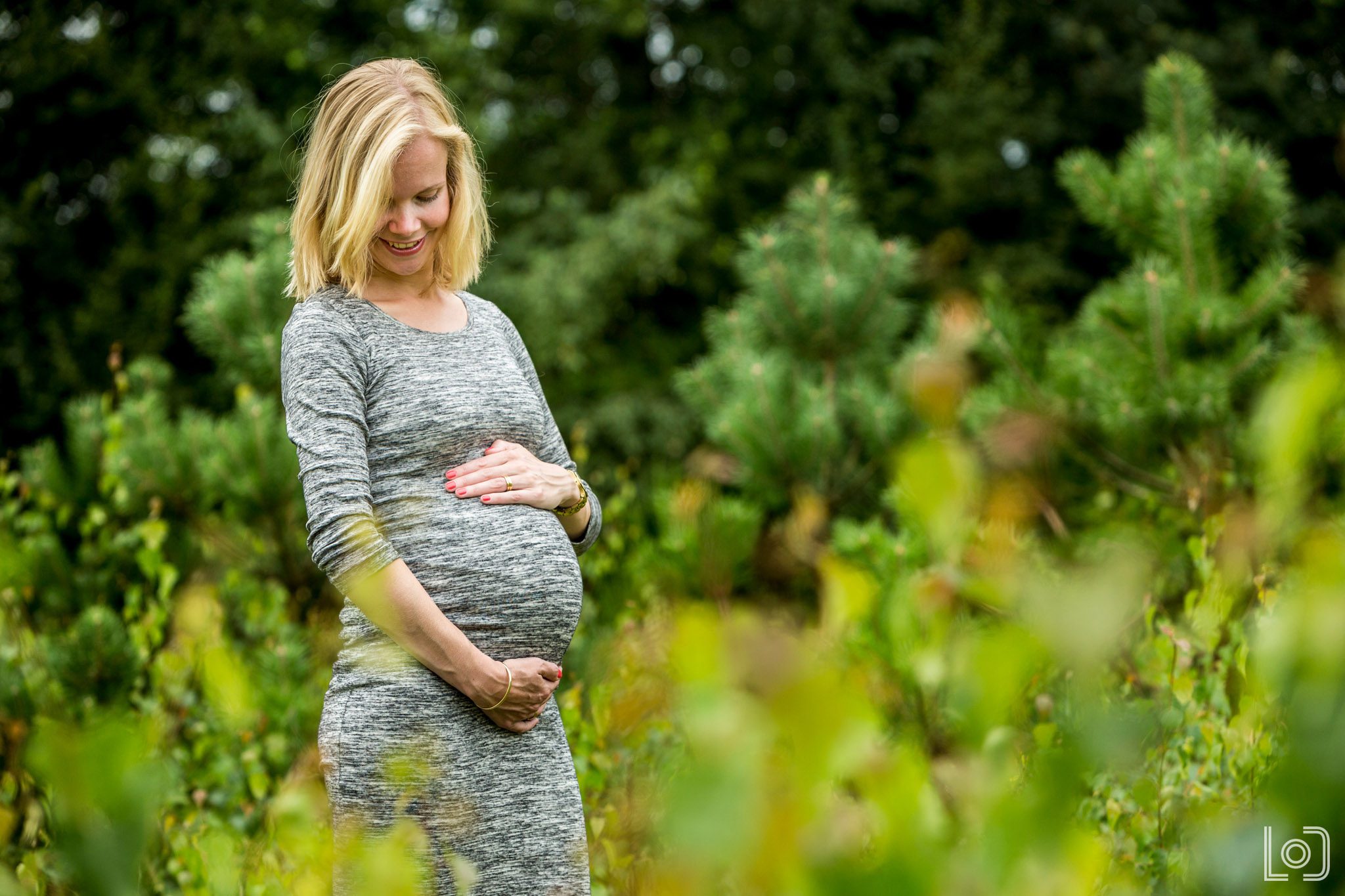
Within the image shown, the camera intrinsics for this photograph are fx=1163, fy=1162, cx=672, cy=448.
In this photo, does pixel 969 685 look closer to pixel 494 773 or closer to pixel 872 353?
pixel 494 773

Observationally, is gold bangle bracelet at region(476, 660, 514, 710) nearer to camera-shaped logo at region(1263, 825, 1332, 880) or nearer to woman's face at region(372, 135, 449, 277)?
woman's face at region(372, 135, 449, 277)

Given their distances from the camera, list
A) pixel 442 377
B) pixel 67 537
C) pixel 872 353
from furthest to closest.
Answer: pixel 872 353
pixel 67 537
pixel 442 377

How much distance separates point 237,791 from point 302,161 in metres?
1.54

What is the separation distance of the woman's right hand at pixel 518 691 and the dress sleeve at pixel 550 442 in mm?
247

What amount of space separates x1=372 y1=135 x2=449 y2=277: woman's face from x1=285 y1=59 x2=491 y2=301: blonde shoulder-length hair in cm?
2

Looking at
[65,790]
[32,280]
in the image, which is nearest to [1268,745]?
[65,790]

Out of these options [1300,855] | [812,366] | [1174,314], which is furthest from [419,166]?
[812,366]

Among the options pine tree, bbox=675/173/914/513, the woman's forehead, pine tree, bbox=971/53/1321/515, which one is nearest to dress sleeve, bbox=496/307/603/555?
the woman's forehead

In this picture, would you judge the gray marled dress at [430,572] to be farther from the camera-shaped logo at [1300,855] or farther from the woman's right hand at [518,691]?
the camera-shaped logo at [1300,855]

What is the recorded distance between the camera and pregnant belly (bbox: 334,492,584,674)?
1.38 m

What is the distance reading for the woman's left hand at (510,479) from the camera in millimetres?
1428

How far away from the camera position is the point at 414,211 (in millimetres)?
1456

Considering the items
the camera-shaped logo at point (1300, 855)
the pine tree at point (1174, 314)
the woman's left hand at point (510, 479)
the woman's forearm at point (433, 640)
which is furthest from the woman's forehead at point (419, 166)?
the pine tree at point (1174, 314)

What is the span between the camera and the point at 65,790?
0.37 metres
